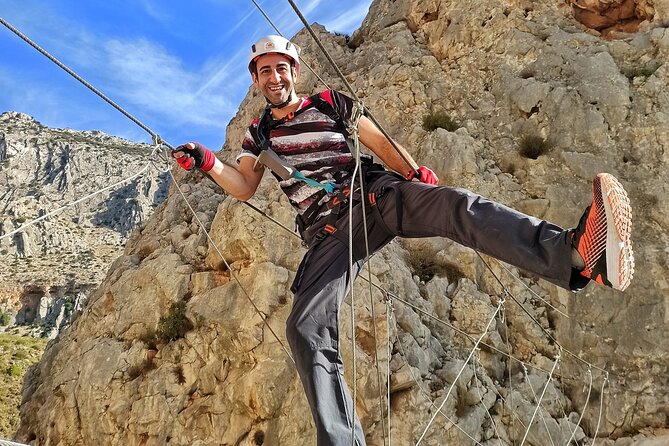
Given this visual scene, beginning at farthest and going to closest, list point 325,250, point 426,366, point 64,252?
1. point 64,252
2. point 426,366
3. point 325,250

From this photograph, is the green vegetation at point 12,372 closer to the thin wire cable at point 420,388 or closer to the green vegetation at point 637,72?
the thin wire cable at point 420,388

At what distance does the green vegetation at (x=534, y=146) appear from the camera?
11.0 metres

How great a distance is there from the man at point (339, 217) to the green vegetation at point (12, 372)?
1266cm

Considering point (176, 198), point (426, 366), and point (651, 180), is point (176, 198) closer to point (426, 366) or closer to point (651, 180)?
point (426, 366)

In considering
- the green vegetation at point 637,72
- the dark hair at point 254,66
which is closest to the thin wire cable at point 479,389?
the dark hair at point 254,66

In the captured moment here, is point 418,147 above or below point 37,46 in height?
below

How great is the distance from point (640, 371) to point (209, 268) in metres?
7.68

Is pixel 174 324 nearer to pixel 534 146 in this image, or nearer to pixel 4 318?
pixel 534 146

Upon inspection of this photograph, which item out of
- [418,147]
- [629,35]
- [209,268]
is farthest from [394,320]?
[629,35]

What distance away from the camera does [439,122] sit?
39.6 ft

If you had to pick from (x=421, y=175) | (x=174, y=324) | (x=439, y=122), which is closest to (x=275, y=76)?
(x=421, y=175)

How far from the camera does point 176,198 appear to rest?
1202 centimetres

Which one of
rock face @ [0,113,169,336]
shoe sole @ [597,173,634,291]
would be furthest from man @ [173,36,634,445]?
rock face @ [0,113,169,336]

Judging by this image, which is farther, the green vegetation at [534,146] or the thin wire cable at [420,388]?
the green vegetation at [534,146]
